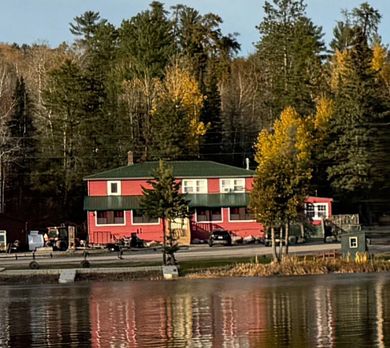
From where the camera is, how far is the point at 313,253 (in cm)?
6281

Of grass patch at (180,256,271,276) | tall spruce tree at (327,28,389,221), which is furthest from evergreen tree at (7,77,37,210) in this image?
grass patch at (180,256,271,276)

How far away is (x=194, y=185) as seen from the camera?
85312 millimetres

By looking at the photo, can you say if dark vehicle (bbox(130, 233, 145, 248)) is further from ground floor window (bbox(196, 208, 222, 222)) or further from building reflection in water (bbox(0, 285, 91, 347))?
building reflection in water (bbox(0, 285, 91, 347))

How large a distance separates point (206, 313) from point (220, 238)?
4335 cm

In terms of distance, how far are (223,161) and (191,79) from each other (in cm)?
977

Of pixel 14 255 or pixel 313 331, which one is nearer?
pixel 313 331

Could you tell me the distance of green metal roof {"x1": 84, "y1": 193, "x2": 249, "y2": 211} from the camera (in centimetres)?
8288

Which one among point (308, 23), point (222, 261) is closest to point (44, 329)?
point (222, 261)

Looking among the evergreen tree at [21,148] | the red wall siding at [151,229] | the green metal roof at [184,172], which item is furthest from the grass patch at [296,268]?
the evergreen tree at [21,148]

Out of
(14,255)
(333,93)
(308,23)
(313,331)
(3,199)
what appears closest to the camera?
(313,331)

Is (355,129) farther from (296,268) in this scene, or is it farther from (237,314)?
(237,314)

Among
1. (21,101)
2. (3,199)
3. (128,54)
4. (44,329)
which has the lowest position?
(44,329)

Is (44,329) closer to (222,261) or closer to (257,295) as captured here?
(257,295)

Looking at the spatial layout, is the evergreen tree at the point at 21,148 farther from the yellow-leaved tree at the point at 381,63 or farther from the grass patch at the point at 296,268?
the grass patch at the point at 296,268
